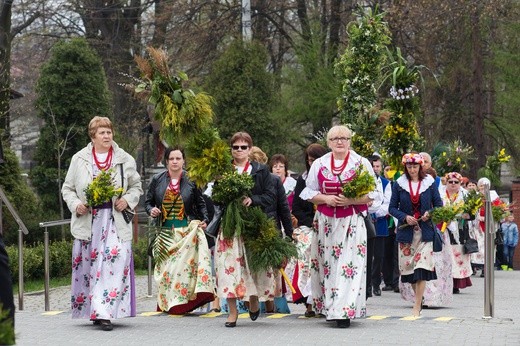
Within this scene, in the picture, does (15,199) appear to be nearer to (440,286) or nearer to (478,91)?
(440,286)

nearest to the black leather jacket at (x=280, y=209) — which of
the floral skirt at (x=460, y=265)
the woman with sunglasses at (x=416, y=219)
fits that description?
the woman with sunglasses at (x=416, y=219)

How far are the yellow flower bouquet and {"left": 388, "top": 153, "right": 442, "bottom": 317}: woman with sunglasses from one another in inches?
139

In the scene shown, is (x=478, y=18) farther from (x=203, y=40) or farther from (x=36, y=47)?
(x=36, y=47)

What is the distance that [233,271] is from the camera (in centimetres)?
1277

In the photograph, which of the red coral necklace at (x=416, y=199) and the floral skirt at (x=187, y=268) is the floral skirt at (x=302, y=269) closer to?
the floral skirt at (x=187, y=268)

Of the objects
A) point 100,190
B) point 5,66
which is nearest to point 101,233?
point 100,190

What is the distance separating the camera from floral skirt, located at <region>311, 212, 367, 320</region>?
41.3 ft

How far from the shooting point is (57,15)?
40625 millimetres

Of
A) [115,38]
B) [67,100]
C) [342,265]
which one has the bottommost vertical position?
[342,265]

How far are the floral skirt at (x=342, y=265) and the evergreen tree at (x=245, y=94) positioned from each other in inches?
562

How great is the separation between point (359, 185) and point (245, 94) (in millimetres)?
14819

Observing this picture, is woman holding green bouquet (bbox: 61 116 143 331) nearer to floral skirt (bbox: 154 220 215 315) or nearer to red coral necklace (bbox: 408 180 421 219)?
floral skirt (bbox: 154 220 215 315)

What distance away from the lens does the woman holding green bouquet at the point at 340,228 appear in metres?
12.6

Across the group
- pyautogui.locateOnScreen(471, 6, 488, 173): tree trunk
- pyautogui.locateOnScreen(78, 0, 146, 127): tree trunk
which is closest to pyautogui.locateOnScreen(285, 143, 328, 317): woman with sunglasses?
pyautogui.locateOnScreen(471, 6, 488, 173): tree trunk
